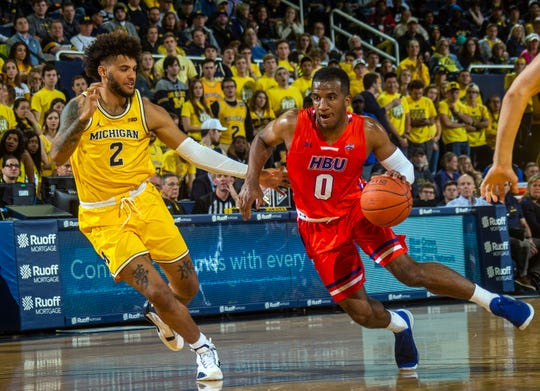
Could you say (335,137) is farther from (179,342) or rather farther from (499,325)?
(499,325)

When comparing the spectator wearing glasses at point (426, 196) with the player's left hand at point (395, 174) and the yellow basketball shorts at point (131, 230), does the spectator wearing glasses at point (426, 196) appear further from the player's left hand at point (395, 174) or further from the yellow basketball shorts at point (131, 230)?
the yellow basketball shorts at point (131, 230)

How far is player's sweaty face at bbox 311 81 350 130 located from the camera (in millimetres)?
6562

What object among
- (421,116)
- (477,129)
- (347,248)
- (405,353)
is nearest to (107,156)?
(347,248)

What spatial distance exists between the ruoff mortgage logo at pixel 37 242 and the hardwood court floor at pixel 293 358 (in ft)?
3.35

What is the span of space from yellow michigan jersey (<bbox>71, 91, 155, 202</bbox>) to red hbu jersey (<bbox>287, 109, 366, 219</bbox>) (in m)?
1.17

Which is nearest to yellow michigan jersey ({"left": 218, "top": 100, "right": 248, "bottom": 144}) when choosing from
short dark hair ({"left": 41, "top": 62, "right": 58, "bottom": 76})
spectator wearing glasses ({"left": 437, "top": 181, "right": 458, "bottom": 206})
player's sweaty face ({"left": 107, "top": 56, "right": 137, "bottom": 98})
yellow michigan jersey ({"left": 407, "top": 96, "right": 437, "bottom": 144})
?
short dark hair ({"left": 41, "top": 62, "right": 58, "bottom": 76})

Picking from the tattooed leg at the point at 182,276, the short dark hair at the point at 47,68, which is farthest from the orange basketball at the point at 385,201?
the short dark hair at the point at 47,68

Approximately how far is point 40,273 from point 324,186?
496 cm

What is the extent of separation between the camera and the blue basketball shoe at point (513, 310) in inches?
245

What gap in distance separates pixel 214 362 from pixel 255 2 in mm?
14436

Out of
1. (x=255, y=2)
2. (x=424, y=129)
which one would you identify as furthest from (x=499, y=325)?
(x=255, y=2)

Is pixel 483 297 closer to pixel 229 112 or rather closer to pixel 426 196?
pixel 426 196

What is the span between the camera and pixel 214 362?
6.32 meters

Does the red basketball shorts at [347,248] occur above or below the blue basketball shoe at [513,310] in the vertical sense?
above
